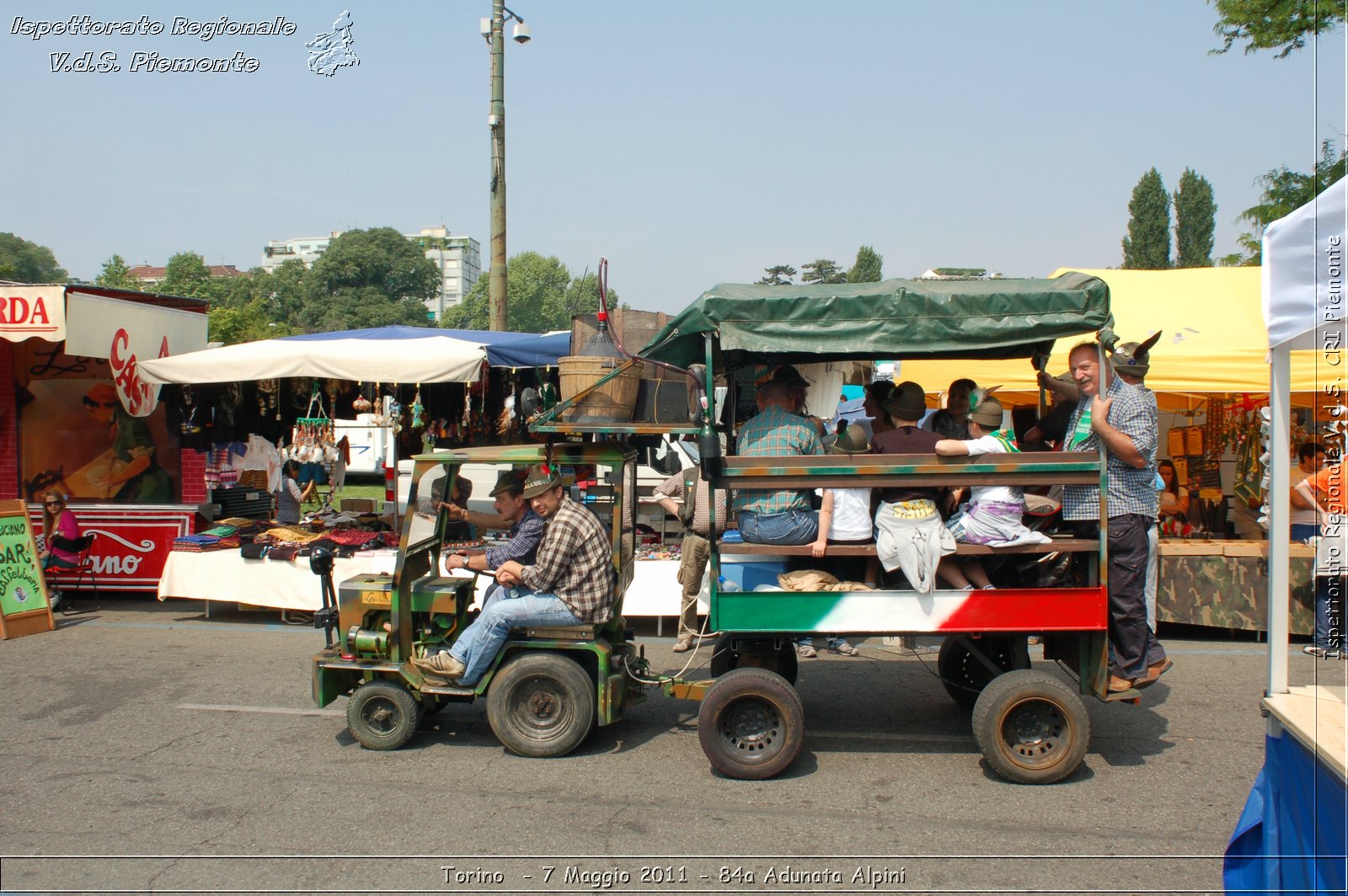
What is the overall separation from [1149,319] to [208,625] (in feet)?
33.3

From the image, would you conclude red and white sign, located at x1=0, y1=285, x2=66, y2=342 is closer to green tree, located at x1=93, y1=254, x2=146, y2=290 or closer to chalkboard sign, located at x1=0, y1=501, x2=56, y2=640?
chalkboard sign, located at x1=0, y1=501, x2=56, y2=640

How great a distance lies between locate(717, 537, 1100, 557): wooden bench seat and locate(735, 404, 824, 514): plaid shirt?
0.69 ft

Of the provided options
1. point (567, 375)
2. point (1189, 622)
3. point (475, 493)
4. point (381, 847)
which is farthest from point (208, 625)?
point (1189, 622)

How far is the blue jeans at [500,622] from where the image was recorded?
5.75 m

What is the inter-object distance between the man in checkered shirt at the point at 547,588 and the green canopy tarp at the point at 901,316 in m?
1.40

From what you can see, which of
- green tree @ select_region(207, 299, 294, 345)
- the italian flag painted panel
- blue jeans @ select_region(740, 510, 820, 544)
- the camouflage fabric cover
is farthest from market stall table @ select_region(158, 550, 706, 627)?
green tree @ select_region(207, 299, 294, 345)

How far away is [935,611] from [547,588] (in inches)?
88.2

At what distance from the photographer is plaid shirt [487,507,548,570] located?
5914mm

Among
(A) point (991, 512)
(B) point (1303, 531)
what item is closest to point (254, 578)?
(A) point (991, 512)

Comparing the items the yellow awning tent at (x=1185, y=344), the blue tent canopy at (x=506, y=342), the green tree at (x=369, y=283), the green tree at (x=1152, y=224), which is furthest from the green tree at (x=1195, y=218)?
the green tree at (x=369, y=283)

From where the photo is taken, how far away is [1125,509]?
5281 millimetres

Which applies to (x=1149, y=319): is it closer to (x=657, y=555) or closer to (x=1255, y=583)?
(x=1255, y=583)

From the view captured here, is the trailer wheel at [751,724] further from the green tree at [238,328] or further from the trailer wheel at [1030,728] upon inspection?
the green tree at [238,328]

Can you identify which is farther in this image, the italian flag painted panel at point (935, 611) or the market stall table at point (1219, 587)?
the market stall table at point (1219, 587)
